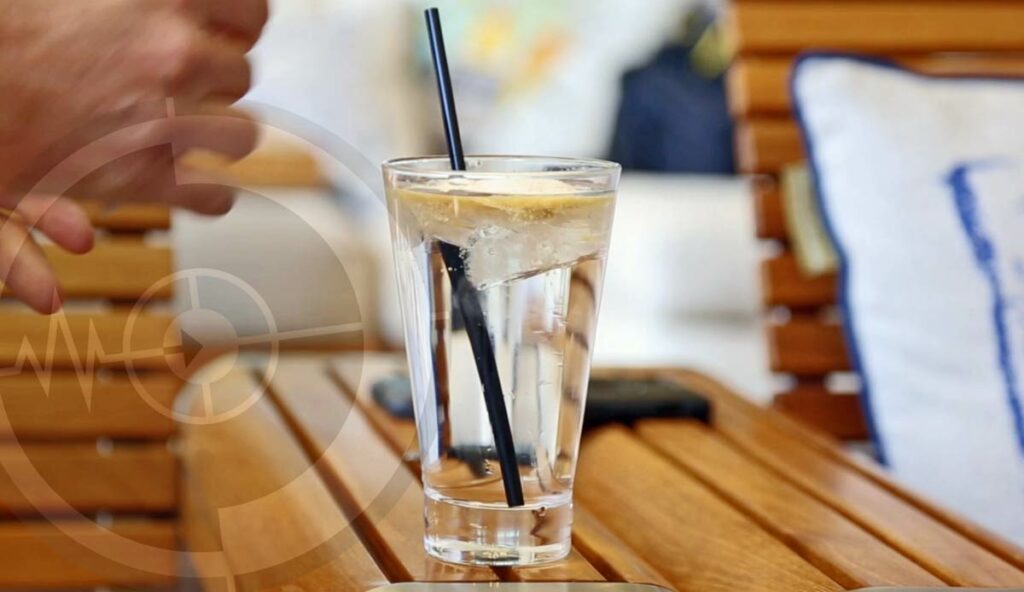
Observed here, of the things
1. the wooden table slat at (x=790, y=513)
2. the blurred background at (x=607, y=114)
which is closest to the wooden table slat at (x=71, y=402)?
the wooden table slat at (x=790, y=513)

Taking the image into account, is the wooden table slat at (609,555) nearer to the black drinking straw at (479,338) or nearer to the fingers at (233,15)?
the black drinking straw at (479,338)

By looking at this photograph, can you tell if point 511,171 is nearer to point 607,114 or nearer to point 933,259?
point 933,259

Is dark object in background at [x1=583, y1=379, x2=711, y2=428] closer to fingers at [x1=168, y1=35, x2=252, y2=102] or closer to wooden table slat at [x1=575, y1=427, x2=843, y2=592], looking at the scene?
wooden table slat at [x1=575, y1=427, x2=843, y2=592]

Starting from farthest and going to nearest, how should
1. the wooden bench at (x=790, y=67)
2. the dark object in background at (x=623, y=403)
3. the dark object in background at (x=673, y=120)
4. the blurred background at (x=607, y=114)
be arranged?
the dark object in background at (x=673, y=120) → the blurred background at (x=607, y=114) → the wooden bench at (x=790, y=67) → the dark object in background at (x=623, y=403)

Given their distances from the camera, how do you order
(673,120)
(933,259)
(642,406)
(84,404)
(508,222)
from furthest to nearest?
(673,120), (933,259), (642,406), (84,404), (508,222)

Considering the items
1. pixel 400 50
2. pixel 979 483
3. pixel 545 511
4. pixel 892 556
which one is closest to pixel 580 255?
pixel 545 511

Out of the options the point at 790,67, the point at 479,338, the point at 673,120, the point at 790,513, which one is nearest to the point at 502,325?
the point at 479,338

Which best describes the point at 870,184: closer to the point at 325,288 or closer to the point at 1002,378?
the point at 1002,378
